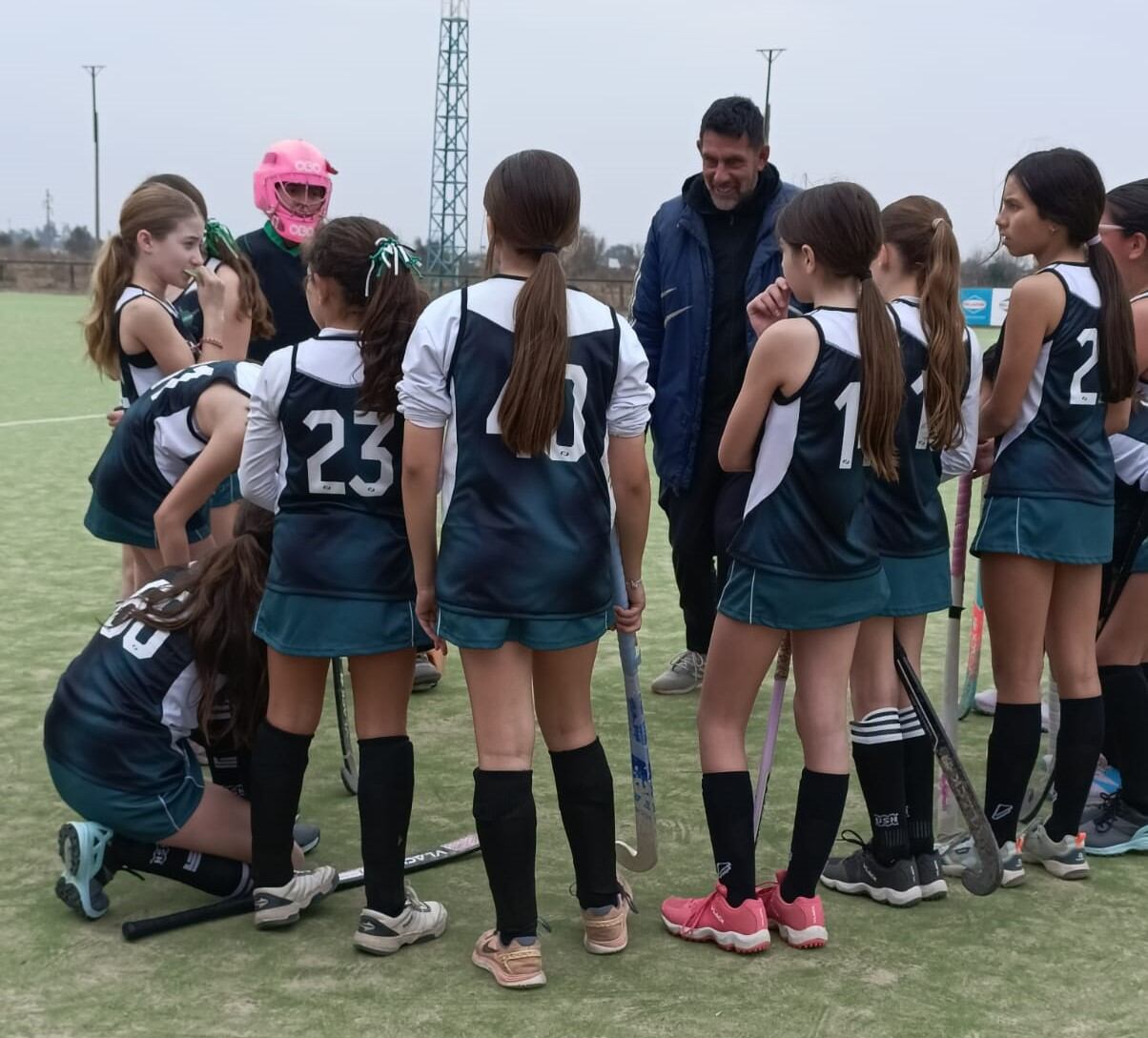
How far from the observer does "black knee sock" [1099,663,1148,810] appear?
12.7 feet

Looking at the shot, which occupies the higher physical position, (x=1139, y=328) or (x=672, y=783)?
(x=1139, y=328)

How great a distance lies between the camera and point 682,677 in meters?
5.39

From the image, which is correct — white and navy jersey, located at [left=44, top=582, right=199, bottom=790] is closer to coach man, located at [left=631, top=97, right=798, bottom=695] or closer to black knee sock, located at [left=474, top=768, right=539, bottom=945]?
black knee sock, located at [left=474, top=768, right=539, bottom=945]

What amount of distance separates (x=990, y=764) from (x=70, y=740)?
2274mm

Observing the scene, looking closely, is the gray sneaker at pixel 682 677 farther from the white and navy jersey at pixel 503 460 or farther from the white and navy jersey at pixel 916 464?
the white and navy jersey at pixel 503 460

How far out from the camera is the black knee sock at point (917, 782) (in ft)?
11.5

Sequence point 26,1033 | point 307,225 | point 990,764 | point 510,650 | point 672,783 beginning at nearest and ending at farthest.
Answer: point 26,1033 → point 510,650 → point 990,764 → point 672,783 → point 307,225

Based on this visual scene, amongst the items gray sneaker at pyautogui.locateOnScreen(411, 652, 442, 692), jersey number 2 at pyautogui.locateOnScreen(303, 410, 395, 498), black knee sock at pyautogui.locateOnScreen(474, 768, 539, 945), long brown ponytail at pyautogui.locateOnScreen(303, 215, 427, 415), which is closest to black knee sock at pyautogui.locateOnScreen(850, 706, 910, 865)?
black knee sock at pyautogui.locateOnScreen(474, 768, 539, 945)

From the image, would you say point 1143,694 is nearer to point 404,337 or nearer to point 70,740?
point 404,337

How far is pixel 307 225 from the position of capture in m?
5.00

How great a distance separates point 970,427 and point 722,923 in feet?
4.29

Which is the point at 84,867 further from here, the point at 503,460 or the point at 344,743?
the point at 503,460

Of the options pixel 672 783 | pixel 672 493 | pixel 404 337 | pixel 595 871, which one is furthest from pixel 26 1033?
pixel 672 493

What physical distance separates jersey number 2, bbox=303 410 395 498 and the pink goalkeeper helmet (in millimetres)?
2001
